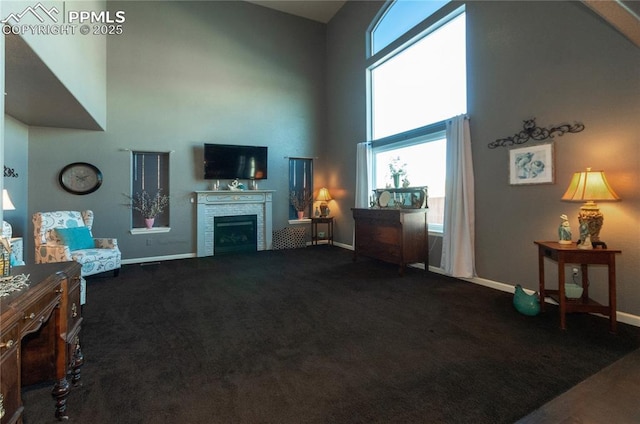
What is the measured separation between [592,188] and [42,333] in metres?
3.95

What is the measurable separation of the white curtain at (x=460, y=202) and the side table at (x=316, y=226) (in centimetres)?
321

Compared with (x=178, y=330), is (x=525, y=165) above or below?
above

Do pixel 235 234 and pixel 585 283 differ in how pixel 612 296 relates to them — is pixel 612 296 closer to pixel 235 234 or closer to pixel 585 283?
pixel 585 283

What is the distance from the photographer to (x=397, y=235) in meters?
4.27

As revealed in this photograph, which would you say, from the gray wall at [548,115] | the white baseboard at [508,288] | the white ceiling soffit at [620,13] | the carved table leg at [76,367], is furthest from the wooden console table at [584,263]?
the carved table leg at [76,367]

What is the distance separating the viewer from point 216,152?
5.98 m

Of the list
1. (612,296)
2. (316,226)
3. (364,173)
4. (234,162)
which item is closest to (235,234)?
(234,162)

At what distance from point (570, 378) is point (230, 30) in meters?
7.48

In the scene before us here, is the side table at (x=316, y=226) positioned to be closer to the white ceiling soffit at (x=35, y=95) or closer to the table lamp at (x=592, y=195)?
the white ceiling soffit at (x=35, y=95)

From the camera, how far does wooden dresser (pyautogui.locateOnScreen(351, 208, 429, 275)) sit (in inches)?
166

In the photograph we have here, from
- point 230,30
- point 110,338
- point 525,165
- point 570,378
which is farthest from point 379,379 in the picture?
point 230,30

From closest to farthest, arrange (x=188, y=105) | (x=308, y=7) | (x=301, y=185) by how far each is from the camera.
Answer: (x=188, y=105), (x=308, y=7), (x=301, y=185)

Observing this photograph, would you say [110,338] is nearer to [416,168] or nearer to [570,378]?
[570,378]

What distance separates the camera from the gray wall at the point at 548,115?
2.60 metres
